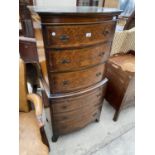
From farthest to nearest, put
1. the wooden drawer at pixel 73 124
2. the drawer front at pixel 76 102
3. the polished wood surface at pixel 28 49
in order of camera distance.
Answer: the polished wood surface at pixel 28 49, the wooden drawer at pixel 73 124, the drawer front at pixel 76 102

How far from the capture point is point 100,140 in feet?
5.84

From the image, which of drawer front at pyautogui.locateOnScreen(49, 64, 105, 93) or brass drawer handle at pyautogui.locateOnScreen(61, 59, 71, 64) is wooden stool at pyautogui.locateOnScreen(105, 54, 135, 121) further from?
brass drawer handle at pyautogui.locateOnScreen(61, 59, 71, 64)

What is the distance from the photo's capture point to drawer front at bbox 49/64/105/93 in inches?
49.1

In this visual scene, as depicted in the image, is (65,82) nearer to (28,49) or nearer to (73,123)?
(73,123)

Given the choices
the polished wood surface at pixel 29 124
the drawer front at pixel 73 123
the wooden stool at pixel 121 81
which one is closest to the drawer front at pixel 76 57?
the polished wood surface at pixel 29 124

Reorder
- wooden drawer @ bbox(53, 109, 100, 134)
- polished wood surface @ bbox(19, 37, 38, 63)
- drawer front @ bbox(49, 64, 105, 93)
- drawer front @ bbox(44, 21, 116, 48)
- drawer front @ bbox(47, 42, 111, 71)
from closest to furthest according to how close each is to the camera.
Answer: drawer front @ bbox(44, 21, 116, 48), drawer front @ bbox(47, 42, 111, 71), drawer front @ bbox(49, 64, 105, 93), wooden drawer @ bbox(53, 109, 100, 134), polished wood surface @ bbox(19, 37, 38, 63)

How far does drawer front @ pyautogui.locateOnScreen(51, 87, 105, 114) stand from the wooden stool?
315mm

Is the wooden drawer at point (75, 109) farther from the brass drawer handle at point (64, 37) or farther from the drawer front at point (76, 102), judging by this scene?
the brass drawer handle at point (64, 37)

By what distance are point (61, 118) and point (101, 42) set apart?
86cm

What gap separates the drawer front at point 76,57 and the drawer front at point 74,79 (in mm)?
64

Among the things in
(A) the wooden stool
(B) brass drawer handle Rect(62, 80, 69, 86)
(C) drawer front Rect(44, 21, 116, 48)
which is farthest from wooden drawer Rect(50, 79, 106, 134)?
(C) drawer front Rect(44, 21, 116, 48)

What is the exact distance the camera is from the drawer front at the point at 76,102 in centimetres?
138
